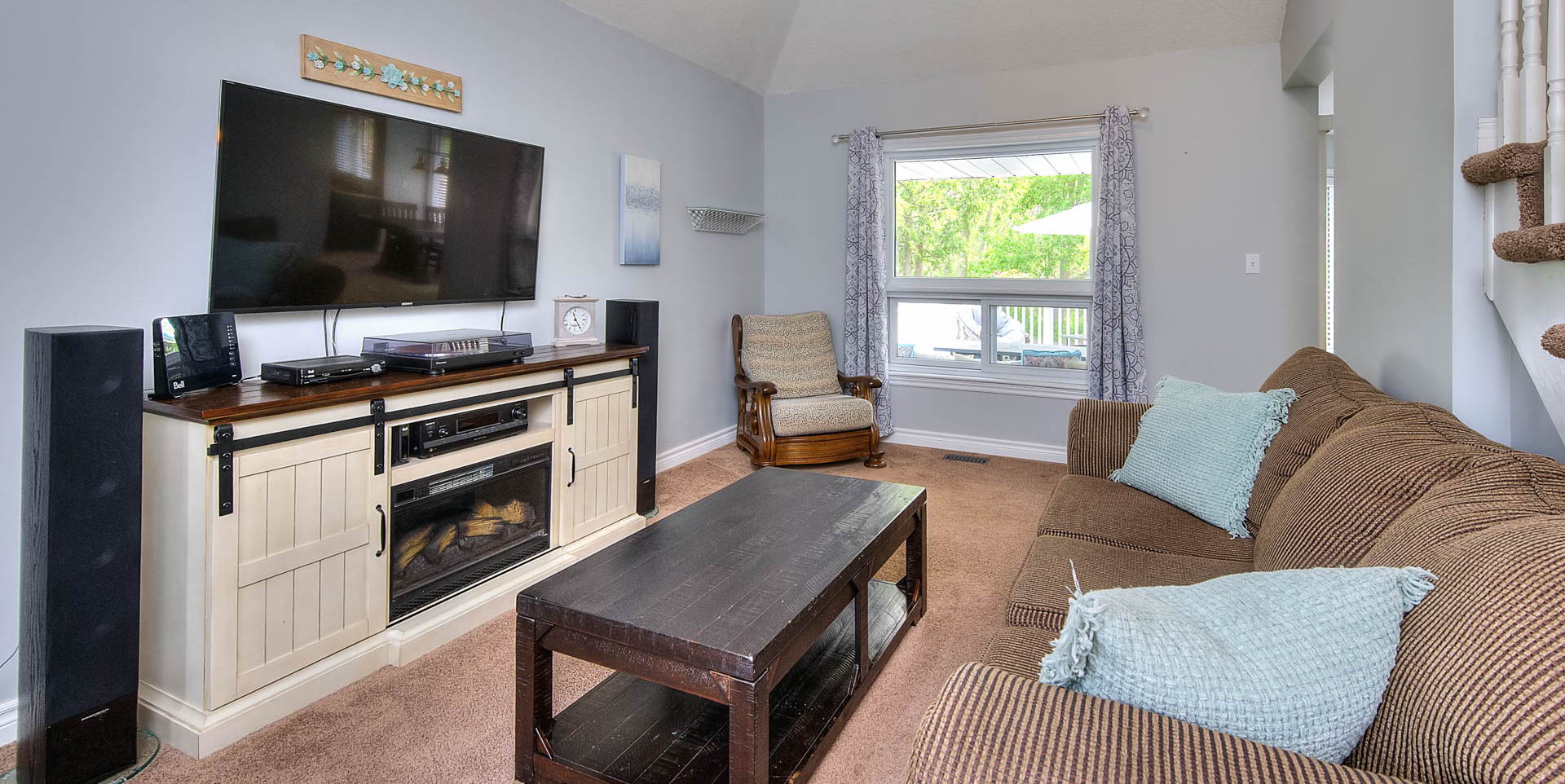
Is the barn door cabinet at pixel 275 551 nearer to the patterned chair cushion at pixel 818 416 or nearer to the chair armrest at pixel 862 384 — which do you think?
the patterned chair cushion at pixel 818 416

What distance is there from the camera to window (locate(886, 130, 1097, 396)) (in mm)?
4848

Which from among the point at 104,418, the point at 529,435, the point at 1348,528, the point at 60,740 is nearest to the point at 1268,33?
the point at 1348,528

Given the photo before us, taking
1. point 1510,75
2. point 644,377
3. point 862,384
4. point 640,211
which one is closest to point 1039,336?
point 862,384

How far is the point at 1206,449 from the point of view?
7.66 ft

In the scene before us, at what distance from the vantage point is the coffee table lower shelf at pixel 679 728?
1658mm

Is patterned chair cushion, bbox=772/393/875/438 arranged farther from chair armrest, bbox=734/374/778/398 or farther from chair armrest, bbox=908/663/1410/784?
chair armrest, bbox=908/663/1410/784

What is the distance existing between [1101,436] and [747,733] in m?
1.82

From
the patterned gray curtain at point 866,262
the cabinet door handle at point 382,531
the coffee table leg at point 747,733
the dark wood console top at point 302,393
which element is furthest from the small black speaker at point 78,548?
the patterned gray curtain at point 866,262

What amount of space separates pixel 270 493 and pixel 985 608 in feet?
6.98

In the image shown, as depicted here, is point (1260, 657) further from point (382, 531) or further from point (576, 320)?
point (576, 320)

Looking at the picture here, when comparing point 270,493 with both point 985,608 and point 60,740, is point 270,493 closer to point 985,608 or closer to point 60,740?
point 60,740

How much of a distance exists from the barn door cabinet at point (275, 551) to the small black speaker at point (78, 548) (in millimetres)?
126

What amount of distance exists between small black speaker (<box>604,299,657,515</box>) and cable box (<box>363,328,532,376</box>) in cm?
69

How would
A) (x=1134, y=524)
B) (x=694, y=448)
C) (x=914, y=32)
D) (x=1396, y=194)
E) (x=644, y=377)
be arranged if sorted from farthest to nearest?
1. (x=694, y=448)
2. (x=914, y=32)
3. (x=644, y=377)
4. (x=1396, y=194)
5. (x=1134, y=524)
